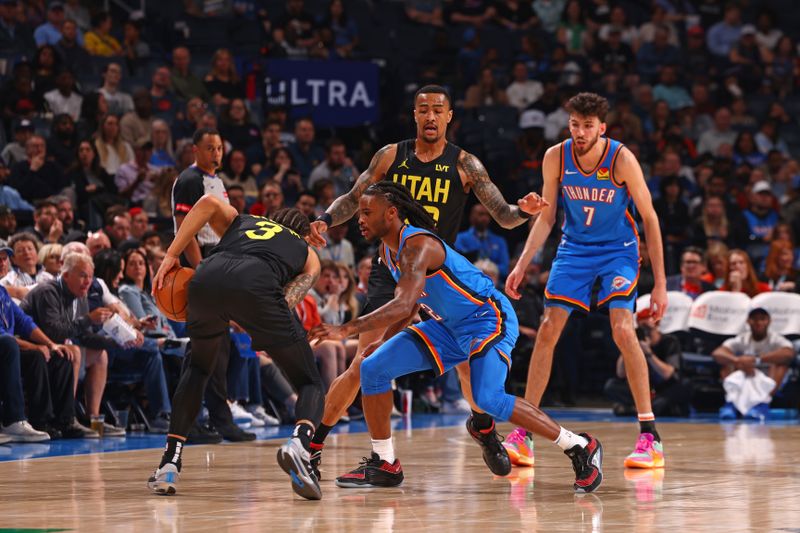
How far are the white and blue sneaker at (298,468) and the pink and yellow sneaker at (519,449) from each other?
1.92 meters

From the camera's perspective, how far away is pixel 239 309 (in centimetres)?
637

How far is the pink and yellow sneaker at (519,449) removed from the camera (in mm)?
7781

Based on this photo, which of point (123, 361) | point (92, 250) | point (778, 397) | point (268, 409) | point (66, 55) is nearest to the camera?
point (123, 361)

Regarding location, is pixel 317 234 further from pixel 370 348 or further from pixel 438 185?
pixel 438 185

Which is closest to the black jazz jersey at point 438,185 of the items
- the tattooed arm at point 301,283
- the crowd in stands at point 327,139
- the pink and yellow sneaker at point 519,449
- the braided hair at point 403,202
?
the braided hair at point 403,202

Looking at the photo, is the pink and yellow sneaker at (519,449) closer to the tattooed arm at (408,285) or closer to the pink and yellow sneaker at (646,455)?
the pink and yellow sneaker at (646,455)

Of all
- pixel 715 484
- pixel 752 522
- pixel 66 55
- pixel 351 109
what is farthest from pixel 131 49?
pixel 752 522

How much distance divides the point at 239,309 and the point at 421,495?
128 cm

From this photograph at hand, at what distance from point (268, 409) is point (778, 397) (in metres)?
5.23

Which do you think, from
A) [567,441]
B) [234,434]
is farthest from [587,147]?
[234,434]

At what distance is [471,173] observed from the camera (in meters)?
7.59

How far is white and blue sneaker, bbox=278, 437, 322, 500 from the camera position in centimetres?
608

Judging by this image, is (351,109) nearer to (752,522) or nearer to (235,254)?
(235,254)

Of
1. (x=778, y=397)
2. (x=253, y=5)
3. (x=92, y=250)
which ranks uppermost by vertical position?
(x=253, y=5)
